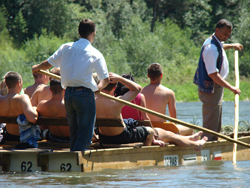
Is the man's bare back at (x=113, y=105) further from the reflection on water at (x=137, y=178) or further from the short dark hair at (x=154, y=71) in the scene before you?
the short dark hair at (x=154, y=71)

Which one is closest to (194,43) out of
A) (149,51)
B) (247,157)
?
(149,51)

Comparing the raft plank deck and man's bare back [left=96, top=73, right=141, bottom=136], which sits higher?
man's bare back [left=96, top=73, right=141, bottom=136]

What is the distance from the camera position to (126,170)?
4801mm

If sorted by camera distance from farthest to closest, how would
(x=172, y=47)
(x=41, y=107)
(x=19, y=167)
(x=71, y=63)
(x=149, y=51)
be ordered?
(x=172, y=47), (x=149, y=51), (x=41, y=107), (x=19, y=167), (x=71, y=63)

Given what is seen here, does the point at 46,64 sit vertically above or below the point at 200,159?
above

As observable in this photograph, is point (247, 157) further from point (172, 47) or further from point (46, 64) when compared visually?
point (172, 47)

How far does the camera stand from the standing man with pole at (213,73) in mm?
5805

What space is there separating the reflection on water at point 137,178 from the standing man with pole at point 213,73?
1.22 m

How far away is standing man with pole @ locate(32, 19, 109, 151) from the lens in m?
4.18

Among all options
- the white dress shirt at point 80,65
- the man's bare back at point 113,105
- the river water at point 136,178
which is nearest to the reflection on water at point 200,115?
the river water at point 136,178

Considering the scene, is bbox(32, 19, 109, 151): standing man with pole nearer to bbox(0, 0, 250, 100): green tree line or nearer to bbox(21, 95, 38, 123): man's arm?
bbox(21, 95, 38, 123): man's arm

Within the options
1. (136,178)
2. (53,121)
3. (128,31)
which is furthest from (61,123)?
(128,31)

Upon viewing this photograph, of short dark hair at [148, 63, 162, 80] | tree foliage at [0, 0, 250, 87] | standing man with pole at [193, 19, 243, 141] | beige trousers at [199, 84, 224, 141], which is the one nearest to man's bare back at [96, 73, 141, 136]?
short dark hair at [148, 63, 162, 80]

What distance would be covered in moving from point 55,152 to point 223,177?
185 centimetres
